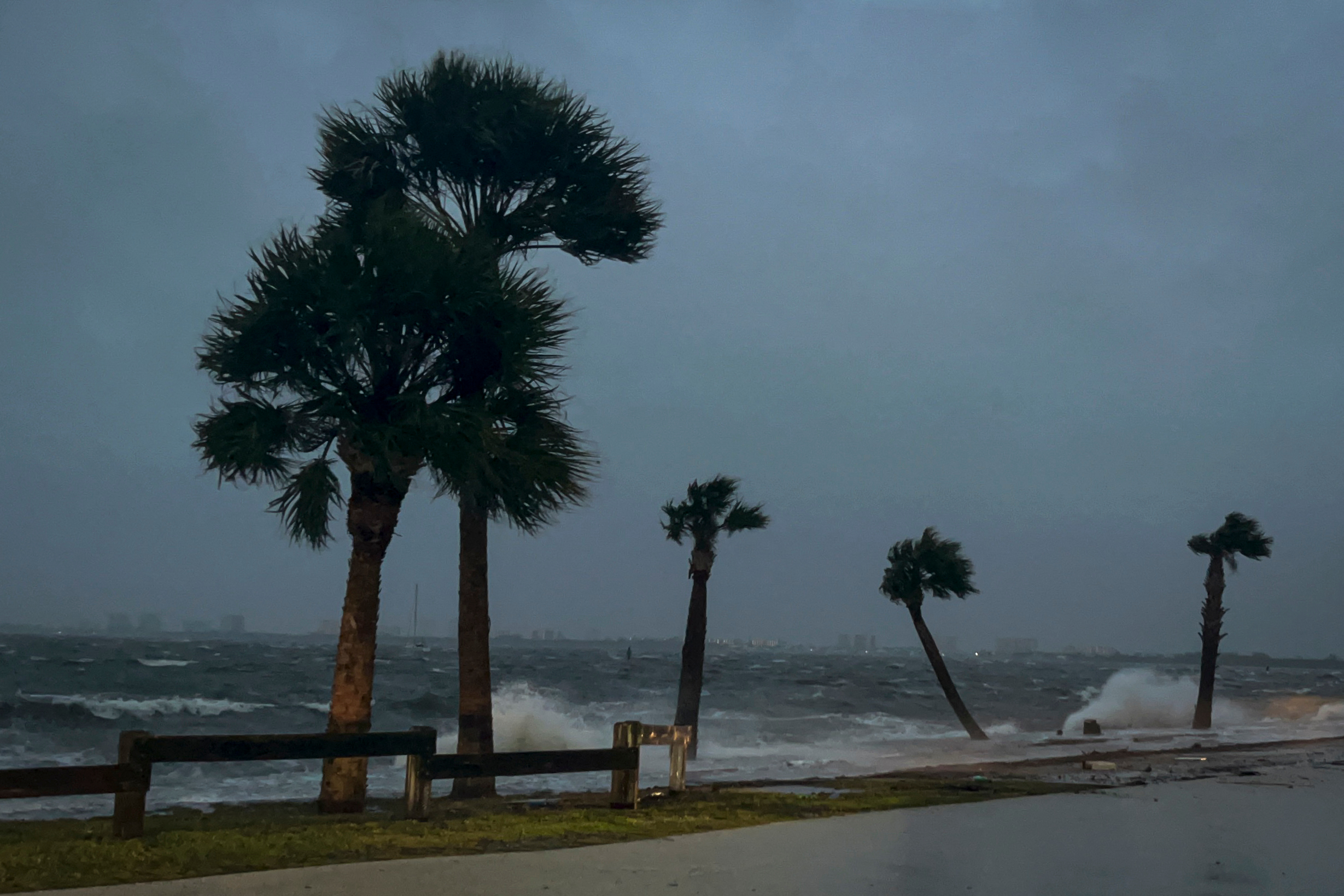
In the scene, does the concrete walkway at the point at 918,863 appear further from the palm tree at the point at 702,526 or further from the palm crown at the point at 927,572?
the palm crown at the point at 927,572

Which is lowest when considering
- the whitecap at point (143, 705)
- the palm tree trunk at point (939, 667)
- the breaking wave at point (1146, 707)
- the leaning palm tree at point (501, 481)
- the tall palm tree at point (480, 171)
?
the whitecap at point (143, 705)

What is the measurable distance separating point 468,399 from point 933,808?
7296 millimetres

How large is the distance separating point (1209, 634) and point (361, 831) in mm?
43421

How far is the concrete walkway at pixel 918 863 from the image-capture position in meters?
7.00

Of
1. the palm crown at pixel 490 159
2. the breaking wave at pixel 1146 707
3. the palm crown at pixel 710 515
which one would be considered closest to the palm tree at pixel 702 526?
the palm crown at pixel 710 515

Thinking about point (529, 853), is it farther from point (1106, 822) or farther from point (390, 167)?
point (390, 167)

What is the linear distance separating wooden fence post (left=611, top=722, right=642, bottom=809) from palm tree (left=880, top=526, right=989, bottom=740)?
31.3m

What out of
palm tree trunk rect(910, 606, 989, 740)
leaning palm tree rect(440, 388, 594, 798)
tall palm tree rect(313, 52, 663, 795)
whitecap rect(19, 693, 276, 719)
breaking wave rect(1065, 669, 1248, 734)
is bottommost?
whitecap rect(19, 693, 276, 719)

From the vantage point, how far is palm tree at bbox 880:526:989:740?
41188 mm

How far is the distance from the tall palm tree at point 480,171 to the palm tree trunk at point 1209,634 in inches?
1414

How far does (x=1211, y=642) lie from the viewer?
4450 centimetres

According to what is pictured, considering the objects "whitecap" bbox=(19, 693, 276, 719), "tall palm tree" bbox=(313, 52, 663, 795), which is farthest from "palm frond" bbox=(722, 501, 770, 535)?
"whitecap" bbox=(19, 693, 276, 719)

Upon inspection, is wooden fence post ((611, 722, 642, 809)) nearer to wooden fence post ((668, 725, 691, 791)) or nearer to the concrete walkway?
wooden fence post ((668, 725, 691, 791))

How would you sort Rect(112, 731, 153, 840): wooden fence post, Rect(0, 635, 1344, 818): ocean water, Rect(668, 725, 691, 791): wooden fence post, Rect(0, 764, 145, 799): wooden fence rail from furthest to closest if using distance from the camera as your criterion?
Rect(0, 635, 1344, 818): ocean water → Rect(668, 725, 691, 791): wooden fence post → Rect(112, 731, 153, 840): wooden fence post → Rect(0, 764, 145, 799): wooden fence rail
